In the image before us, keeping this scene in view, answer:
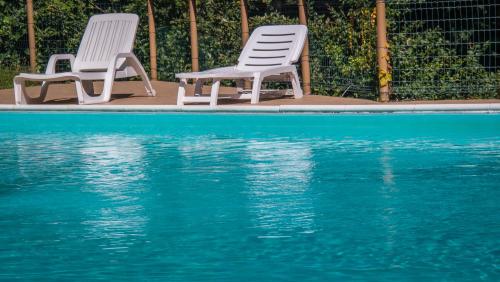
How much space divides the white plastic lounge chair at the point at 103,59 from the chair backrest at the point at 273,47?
1211 millimetres

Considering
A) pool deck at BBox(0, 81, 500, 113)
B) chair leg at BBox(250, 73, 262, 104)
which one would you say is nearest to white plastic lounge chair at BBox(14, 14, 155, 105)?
pool deck at BBox(0, 81, 500, 113)

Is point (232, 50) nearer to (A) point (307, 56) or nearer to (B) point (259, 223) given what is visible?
(A) point (307, 56)

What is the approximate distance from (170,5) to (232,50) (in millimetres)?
1638

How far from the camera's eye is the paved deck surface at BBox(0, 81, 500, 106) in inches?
413

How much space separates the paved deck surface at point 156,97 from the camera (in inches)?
413

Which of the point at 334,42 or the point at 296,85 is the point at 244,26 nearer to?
the point at 334,42

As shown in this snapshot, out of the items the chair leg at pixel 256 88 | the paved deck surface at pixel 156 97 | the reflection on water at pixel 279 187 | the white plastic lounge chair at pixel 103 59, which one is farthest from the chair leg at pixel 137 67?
the reflection on water at pixel 279 187

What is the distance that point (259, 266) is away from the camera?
12.9ft

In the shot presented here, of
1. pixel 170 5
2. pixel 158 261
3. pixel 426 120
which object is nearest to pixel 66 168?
pixel 158 261

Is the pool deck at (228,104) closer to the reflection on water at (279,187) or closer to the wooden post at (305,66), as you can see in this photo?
Result: the wooden post at (305,66)

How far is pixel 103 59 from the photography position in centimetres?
1185

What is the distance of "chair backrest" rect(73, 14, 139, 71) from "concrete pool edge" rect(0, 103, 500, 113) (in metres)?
→ 1.22

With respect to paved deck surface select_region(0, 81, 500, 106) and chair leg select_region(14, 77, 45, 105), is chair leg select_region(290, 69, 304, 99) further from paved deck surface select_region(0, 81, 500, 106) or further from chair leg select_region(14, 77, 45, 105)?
chair leg select_region(14, 77, 45, 105)

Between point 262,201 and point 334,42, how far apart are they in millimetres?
7285
